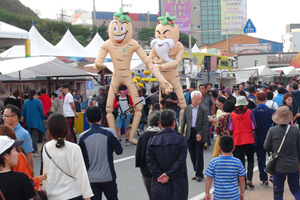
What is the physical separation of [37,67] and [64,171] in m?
8.31

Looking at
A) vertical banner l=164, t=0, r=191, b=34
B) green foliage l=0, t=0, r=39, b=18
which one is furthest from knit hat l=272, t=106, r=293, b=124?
green foliage l=0, t=0, r=39, b=18

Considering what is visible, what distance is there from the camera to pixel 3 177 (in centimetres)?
304

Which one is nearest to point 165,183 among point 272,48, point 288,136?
point 288,136

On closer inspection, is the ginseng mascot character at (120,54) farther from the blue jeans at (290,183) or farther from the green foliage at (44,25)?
the green foliage at (44,25)

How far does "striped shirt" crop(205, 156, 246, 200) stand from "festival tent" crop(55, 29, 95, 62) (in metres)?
21.0

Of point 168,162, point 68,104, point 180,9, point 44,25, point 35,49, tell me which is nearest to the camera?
point 168,162

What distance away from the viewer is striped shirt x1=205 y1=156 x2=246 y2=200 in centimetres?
447

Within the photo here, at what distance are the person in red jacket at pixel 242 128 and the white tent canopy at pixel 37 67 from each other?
6.22 meters

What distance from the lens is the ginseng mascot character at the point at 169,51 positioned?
1165cm

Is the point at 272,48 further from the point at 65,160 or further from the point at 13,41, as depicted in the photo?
the point at 65,160

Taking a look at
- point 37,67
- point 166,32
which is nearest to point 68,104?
point 37,67

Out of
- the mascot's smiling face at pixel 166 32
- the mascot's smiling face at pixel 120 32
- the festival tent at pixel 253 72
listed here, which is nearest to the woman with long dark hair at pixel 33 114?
the mascot's smiling face at pixel 120 32

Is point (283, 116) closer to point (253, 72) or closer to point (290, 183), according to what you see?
point (290, 183)

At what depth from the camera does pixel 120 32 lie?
10.4m
